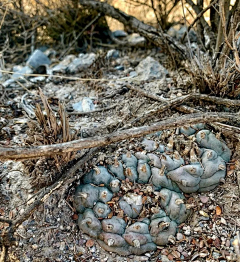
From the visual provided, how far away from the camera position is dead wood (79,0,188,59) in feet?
10.3

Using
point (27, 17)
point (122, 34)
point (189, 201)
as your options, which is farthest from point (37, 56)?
point (189, 201)

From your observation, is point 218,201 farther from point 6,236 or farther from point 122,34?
point 122,34

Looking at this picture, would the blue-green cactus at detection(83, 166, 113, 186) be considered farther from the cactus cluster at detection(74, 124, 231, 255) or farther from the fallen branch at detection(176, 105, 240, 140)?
the fallen branch at detection(176, 105, 240, 140)

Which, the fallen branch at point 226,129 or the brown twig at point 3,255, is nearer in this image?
the brown twig at point 3,255

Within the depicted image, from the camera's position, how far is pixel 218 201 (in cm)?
212

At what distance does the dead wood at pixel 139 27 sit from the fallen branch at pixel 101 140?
1083 mm

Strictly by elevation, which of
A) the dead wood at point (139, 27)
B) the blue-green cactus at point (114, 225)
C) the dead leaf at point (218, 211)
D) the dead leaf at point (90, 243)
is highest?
the dead wood at point (139, 27)

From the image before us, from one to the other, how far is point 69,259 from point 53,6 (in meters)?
2.94

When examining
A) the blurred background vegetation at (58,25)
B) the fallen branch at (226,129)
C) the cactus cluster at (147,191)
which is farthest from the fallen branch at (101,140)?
the blurred background vegetation at (58,25)

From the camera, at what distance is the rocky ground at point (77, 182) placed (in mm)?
1922

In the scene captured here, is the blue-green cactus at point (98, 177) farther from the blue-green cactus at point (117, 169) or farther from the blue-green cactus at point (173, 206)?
the blue-green cactus at point (173, 206)

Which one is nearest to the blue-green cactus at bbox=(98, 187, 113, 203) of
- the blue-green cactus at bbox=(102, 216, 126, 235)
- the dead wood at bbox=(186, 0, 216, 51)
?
the blue-green cactus at bbox=(102, 216, 126, 235)

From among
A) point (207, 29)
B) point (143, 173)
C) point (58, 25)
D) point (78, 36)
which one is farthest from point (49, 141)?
point (58, 25)

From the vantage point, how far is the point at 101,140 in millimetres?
1856
